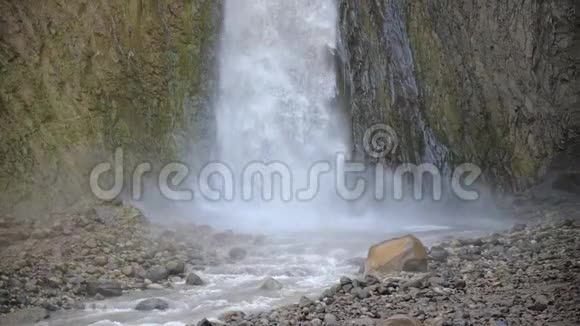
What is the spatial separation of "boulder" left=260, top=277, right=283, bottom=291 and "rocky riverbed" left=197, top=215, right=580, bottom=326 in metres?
1.20

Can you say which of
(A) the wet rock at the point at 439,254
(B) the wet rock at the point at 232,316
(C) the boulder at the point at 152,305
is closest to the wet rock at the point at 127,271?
(C) the boulder at the point at 152,305

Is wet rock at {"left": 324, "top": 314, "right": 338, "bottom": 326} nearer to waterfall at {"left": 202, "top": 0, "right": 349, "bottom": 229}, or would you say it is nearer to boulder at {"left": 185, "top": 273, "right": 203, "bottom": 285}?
boulder at {"left": 185, "top": 273, "right": 203, "bottom": 285}

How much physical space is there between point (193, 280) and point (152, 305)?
1.23 m

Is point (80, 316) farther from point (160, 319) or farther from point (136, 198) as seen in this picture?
point (136, 198)

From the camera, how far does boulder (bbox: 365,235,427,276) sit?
333 inches

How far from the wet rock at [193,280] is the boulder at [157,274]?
1.15 ft

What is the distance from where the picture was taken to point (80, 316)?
7488 mm

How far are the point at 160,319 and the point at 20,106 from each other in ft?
21.0

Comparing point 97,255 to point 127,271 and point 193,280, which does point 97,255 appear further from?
point 193,280

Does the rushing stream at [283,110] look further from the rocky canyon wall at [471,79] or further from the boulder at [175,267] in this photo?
the boulder at [175,267]

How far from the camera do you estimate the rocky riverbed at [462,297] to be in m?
5.96

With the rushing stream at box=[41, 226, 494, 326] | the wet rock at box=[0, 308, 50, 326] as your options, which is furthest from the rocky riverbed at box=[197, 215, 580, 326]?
the wet rock at box=[0, 308, 50, 326]

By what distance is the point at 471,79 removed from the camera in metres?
16.5

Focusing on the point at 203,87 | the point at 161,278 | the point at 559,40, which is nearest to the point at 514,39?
the point at 559,40
